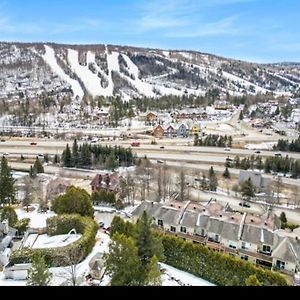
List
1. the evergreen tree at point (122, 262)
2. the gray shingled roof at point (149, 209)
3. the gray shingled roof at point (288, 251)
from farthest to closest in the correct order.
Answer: the gray shingled roof at point (149, 209)
the gray shingled roof at point (288, 251)
the evergreen tree at point (122, 262)

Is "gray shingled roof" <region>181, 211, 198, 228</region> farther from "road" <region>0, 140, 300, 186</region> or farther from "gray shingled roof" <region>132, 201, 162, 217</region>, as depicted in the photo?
"road" <region>0, 140, 300, 186</region>

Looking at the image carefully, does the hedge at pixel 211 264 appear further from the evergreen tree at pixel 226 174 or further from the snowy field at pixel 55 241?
the evergreen tree at pixel 226 174

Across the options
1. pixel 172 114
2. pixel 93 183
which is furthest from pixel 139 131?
pixel 93 183

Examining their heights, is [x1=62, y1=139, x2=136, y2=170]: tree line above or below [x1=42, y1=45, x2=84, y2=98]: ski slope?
below

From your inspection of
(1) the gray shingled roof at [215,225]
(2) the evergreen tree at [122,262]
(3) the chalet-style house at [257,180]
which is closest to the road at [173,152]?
(3) the chalet-style house at [257,180]

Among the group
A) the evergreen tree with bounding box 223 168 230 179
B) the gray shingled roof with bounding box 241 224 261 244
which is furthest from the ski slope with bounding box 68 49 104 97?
the gray shingled roof with bounding box 241 224 261 244
